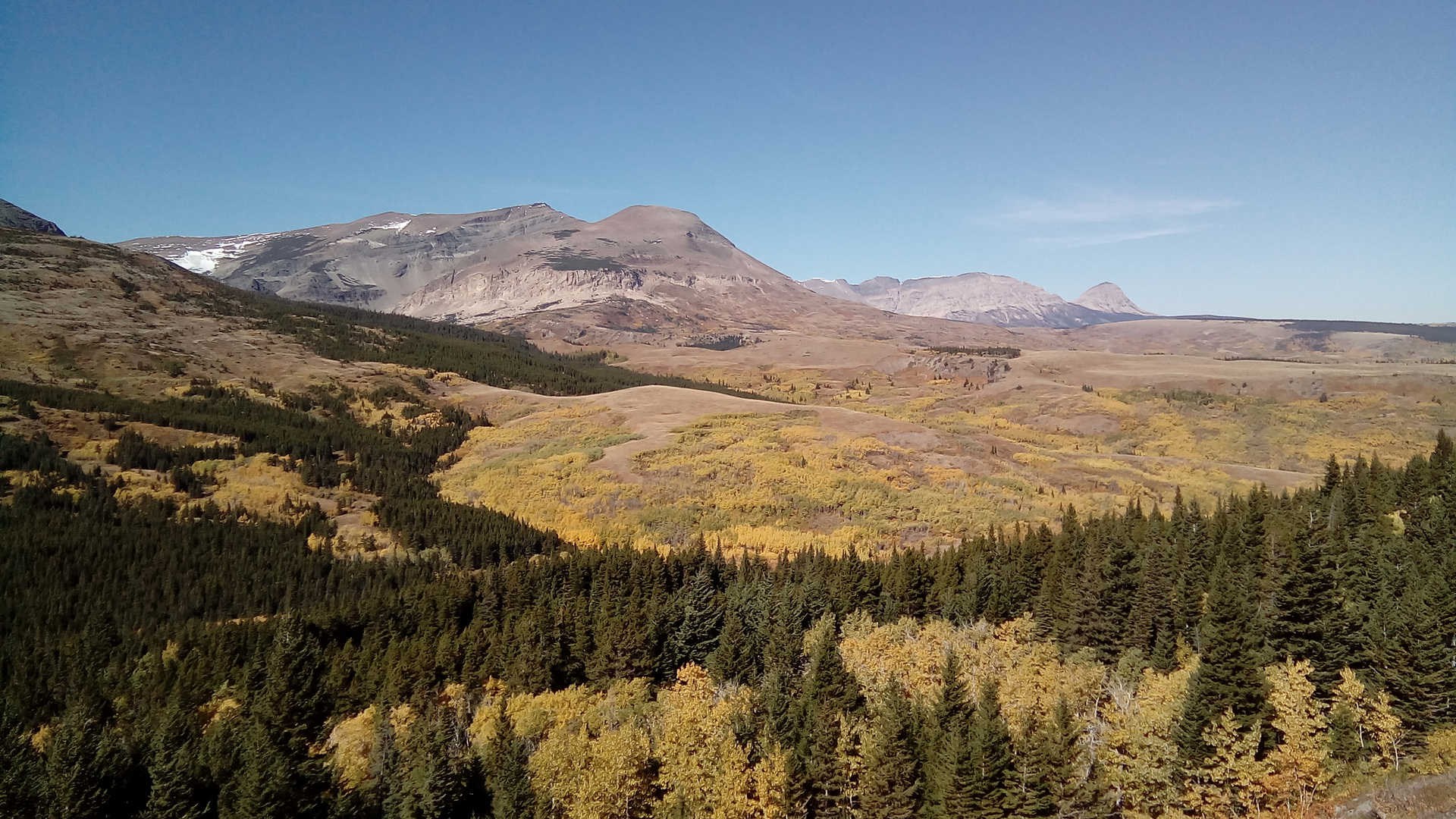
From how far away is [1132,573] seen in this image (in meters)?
59.8

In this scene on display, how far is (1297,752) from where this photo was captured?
3519cm

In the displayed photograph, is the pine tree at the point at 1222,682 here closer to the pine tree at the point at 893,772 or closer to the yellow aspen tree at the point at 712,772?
the pine tree at the point at 893,772

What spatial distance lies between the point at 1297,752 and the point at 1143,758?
24.8ft

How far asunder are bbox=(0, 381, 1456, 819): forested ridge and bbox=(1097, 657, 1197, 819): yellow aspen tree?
0.25 m

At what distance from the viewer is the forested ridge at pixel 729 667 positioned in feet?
120

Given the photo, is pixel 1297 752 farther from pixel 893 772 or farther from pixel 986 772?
pixel 893 772

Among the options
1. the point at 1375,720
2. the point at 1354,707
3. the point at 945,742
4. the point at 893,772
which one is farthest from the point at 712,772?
the point at 1354,707

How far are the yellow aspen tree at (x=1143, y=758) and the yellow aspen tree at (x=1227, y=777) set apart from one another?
121 centimetres

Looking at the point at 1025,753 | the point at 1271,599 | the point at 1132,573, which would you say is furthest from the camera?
the point at 1132,573

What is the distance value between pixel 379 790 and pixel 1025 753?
3686 cm

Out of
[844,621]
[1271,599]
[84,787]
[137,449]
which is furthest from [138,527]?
[1271,599]

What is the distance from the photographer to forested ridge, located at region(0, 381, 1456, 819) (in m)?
36.7

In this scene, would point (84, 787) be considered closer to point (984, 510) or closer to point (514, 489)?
point (514, 489)

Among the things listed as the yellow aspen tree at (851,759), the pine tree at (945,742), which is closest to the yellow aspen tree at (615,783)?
the yellow aspen tree at (851,759)
